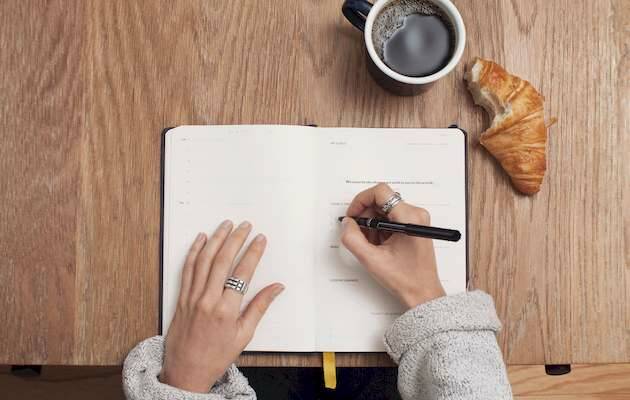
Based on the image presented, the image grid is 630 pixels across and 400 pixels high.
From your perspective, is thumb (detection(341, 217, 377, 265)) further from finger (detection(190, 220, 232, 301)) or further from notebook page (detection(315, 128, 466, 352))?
finger (detection(190, 220, 232, 301))

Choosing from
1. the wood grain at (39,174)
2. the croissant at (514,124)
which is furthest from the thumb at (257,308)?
the croissant at (514,124)

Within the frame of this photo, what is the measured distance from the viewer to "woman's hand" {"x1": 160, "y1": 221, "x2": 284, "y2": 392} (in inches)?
23.9

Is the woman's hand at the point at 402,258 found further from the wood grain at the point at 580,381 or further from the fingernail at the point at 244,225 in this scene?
the wood grain at the point at 580,381

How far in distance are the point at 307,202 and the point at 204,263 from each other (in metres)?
0.15

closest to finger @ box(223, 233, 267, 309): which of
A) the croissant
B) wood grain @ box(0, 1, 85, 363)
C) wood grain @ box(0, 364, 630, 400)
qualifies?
wood grain @ box(0, 1, 85, 363)

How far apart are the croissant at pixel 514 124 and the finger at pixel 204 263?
0.36 metres

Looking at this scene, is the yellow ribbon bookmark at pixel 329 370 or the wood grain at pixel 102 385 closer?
the yellow ribbon bookmark at pixel 329 370

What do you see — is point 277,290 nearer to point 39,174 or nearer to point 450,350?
point 450,350

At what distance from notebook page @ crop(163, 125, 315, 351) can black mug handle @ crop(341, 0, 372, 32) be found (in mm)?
154

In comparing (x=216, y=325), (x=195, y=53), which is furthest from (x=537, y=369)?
(x=195, y=53)

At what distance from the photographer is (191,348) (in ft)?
2.00

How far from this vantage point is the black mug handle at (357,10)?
58 cm

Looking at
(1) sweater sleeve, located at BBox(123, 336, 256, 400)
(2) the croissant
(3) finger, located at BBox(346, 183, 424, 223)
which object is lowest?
(1) sweater sleeve, located at BBox(123, 336, 256, 400)

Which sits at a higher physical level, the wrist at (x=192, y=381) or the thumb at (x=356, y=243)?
the thumb at (x=356, y=243)
